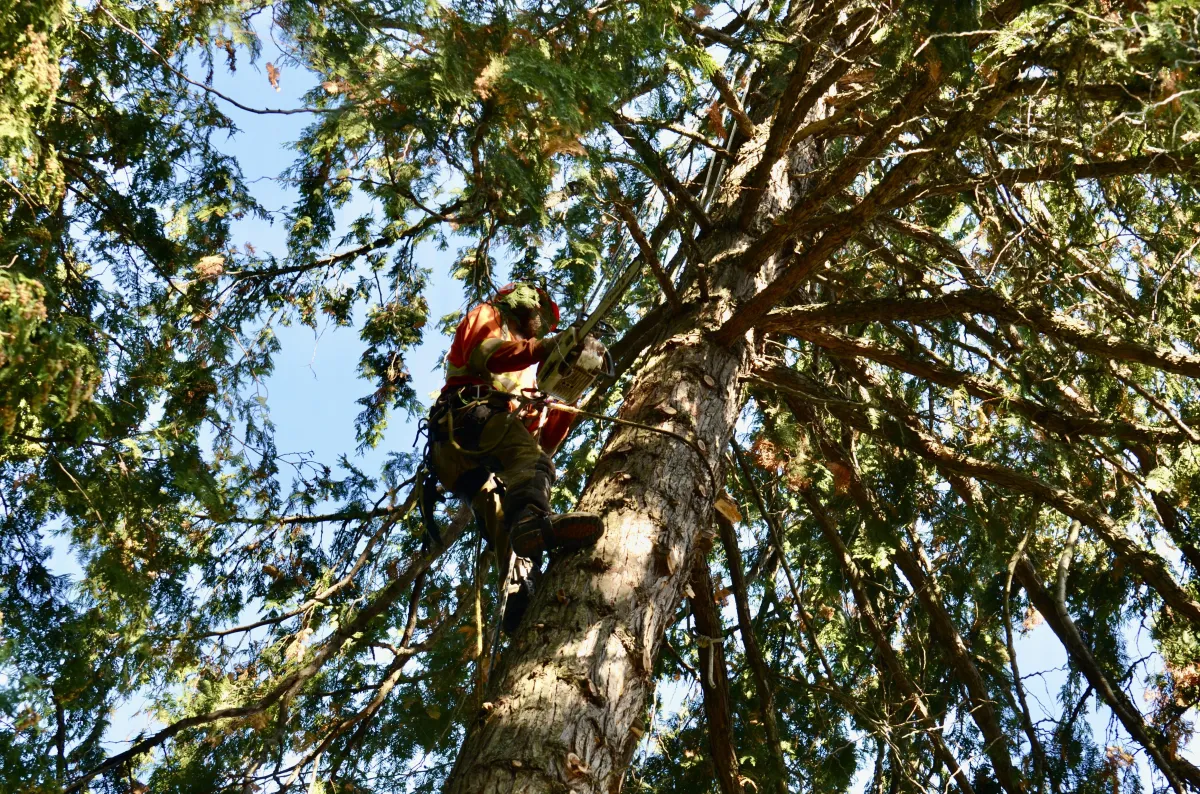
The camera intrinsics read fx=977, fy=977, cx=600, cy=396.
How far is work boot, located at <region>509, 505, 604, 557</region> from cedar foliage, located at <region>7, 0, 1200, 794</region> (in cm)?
35

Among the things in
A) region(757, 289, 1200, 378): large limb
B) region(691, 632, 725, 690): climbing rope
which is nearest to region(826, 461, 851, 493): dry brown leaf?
region(757, 289, 1200, 378): large limb

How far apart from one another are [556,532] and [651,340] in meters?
1.57

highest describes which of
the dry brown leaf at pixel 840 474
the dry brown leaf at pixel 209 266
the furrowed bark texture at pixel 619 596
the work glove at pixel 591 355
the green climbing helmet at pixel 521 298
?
the dry brown leaf at pixel 209 266

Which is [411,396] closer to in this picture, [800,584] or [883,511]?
[800,584]

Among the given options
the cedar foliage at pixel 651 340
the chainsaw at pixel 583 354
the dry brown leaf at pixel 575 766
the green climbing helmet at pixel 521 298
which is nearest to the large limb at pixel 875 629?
the cedar foliage at pixel 651 340

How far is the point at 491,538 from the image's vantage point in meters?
3.89

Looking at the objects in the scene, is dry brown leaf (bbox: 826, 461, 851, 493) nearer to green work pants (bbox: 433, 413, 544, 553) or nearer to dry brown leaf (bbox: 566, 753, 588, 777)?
green work pants (bbox: 433, 413, 544, 553)

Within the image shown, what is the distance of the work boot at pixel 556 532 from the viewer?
3.09m

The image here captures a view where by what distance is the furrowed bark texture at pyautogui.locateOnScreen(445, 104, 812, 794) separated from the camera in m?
2.48

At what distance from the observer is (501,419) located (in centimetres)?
385

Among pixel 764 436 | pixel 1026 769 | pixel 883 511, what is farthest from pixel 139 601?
pixel 1026 769

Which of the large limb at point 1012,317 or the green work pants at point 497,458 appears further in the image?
the green work pants at point 497,458

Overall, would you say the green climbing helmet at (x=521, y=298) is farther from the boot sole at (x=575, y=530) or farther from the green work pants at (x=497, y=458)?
the boot sole at (x=575, y=530)

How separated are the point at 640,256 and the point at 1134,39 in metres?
1.72
